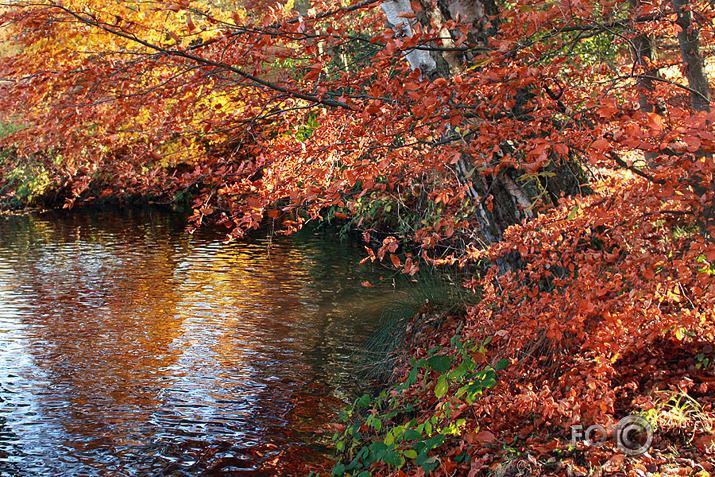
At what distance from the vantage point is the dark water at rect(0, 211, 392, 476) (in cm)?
504

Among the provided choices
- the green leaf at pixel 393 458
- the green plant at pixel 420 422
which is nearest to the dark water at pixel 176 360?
the green plant at pixel 420 422

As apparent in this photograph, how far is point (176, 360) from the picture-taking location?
7.18 metres

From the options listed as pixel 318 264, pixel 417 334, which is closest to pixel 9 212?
pixel 318 264

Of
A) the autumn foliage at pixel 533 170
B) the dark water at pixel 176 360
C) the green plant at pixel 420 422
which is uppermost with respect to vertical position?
the autumn foliage at pixel 533 170

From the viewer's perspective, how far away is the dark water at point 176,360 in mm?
5039

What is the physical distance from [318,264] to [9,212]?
16059mm

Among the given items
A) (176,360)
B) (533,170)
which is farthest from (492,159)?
(176,360)

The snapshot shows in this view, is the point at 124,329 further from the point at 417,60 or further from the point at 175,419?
the point at 417,60

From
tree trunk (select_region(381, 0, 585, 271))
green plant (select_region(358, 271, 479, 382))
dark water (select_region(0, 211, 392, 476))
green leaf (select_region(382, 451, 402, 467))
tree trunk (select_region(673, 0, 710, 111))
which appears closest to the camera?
green leaf (select_region(382, 451, 402, 467))

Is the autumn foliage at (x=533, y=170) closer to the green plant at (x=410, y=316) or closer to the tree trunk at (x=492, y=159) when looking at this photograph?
the tree trunk at (x=492, y=159)

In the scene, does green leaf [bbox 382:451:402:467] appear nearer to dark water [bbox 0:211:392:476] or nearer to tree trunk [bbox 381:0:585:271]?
dark water [bbox 0:211:392:476]

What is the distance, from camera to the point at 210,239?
16.9 metres

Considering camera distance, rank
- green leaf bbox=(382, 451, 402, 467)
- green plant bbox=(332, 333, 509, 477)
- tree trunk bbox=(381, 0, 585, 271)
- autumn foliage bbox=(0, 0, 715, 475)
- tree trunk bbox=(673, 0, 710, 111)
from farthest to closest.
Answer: tree trunk bbox=(381, 0, 585, 271), tree trunk bbox=(673, 0, 710, 111), green plant bbox=(332, 333, 509, 477), green leaf bbox=(382, 451, 402, 467), autumn foliage bbox=(0, 0, 715, 475)

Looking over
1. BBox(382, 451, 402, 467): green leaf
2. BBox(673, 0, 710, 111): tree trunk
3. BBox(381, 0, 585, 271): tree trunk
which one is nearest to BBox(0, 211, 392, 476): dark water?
BBox(382, 451, 402, 467): green leaf
